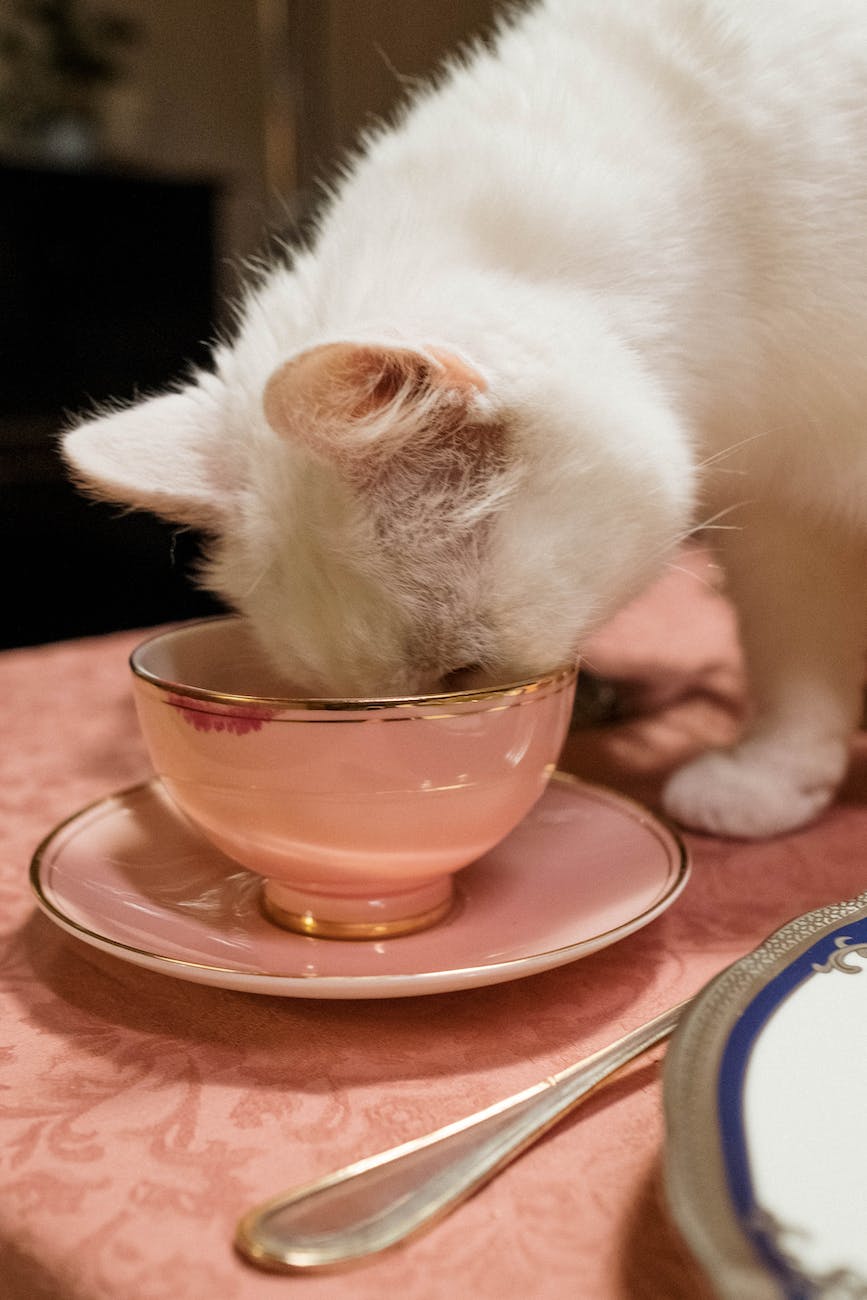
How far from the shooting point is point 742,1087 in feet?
1.26

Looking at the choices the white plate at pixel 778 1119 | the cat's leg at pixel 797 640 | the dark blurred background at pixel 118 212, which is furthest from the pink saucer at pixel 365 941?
the dark blurred background at pixel 118 212

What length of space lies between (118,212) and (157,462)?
2139mm

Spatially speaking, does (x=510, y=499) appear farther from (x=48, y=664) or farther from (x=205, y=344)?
(x=48, y=664)

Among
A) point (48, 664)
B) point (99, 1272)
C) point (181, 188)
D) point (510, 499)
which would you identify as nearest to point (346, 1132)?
point (99, 1272)

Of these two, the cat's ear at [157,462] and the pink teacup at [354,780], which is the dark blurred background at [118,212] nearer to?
the cat's ear at [157,462]

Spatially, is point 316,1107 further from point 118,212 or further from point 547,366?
point 118,212

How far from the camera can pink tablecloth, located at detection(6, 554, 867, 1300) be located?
0.37 metres

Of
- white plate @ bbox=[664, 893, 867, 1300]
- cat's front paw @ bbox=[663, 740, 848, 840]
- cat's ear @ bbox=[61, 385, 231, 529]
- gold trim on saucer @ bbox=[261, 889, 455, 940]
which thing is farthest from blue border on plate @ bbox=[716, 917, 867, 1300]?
cat's ear @ bbox=[61, 385, 231, 529]

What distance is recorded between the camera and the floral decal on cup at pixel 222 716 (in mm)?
523

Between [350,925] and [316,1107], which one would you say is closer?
[316,1107]

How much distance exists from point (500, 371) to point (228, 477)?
0.63 ft

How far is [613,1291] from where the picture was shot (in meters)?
0.36

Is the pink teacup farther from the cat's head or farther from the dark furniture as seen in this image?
the dark furniture

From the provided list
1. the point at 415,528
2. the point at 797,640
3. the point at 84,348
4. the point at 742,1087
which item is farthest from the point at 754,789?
the point at 84,348
